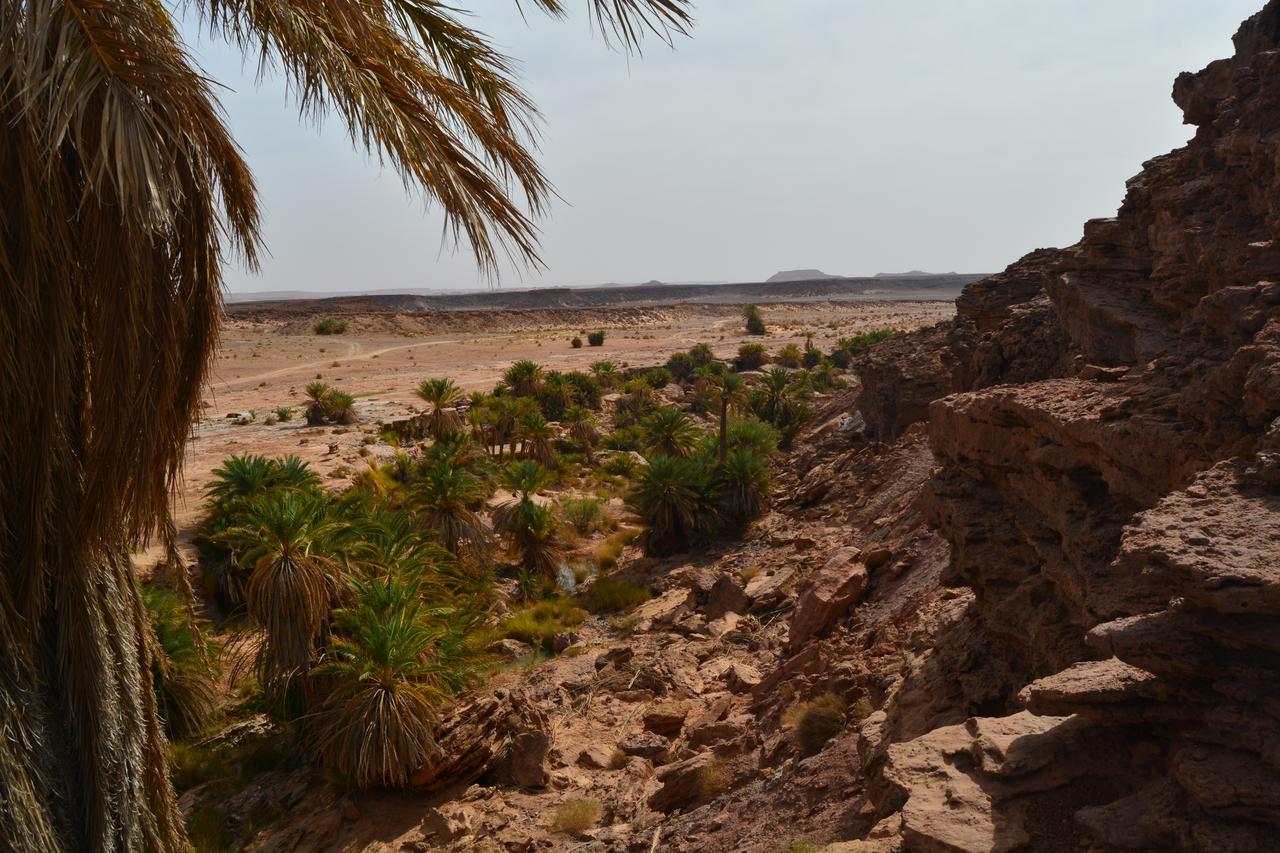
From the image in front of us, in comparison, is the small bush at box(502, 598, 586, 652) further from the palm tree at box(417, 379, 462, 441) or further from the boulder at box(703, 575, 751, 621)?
the palm tree at box(417, 379, 462, 441)

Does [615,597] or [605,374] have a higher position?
[605,374]

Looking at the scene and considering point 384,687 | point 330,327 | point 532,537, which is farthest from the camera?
point 330,327

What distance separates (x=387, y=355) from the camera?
183 feet

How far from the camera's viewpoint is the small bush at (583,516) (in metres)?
22.7

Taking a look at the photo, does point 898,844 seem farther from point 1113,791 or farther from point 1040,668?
point 1040,668

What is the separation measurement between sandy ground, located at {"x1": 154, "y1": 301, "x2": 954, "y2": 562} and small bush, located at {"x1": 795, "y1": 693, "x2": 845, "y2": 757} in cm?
600

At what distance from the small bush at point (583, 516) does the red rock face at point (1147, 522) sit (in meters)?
14.4

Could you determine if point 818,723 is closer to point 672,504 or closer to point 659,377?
point 672,504

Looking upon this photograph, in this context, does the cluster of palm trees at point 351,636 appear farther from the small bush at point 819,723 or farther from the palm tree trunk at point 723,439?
the palm tree trunk at point 723,439

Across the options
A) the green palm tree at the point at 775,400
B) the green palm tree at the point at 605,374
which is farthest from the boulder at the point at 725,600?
the green palm tree at the point at 605,374

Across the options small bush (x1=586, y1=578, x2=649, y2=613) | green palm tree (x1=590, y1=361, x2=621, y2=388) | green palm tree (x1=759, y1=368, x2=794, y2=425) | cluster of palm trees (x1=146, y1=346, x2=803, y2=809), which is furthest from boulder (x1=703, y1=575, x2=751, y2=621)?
green palm tree (x1=590, y1=361, x2=621, y2=388)

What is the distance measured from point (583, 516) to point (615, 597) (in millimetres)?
5376

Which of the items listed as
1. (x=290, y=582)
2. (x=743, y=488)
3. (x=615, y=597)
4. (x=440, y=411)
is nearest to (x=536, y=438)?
(x=440, y=411)

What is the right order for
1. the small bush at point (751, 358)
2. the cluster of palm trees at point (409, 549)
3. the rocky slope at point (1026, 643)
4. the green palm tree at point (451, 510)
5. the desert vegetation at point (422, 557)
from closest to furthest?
the rocky slope at point (1026, 643) < the cluster of palm trees at point (409, 549) < the desert vegetation at point (422, 557) < the green palm tree at point (451, 510) < the small bush at point (751, 358)
